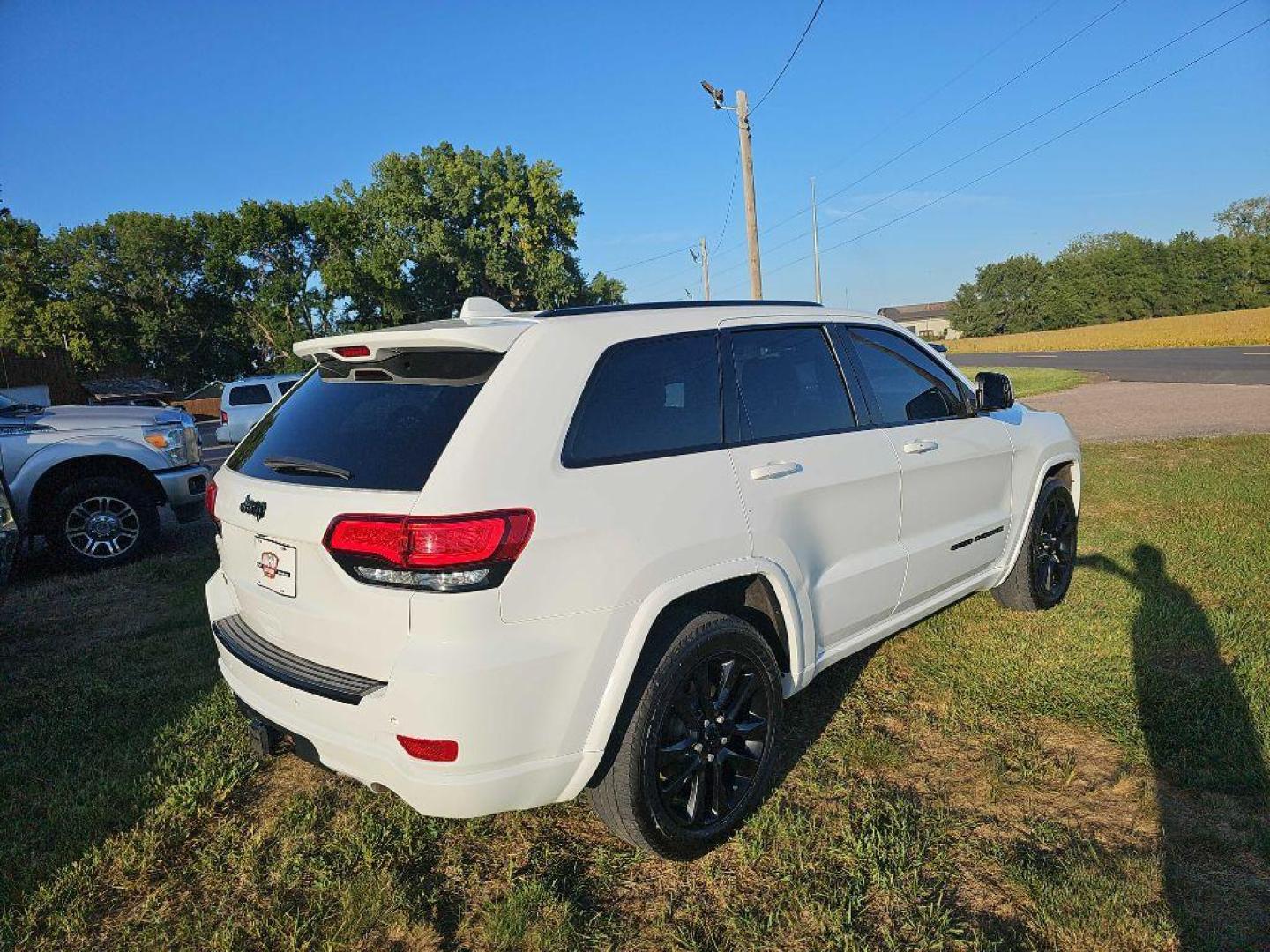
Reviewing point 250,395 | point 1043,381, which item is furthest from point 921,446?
point 1043,381

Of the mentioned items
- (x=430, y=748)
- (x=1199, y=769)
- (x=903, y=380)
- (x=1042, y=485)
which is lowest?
(x=1199, y=769)

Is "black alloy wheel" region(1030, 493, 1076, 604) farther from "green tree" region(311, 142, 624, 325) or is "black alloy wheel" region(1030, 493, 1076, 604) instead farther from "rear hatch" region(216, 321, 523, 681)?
"green tree" region(311, 142, 624, 325)

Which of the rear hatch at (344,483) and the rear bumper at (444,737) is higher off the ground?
the rear hatch at (344,483)

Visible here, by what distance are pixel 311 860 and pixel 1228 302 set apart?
89501 millimetres

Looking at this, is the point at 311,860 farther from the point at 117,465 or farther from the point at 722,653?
the point at 117,465

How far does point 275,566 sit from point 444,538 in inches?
28.3

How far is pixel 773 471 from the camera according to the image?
103 inches

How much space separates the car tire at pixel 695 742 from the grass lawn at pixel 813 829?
0.14 metres

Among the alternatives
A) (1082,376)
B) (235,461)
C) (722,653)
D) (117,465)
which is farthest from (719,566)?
(1082,376)

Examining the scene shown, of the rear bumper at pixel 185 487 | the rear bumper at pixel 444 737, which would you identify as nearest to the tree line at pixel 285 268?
the rear bumper at pixel 185 487

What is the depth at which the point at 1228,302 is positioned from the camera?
7012 cm

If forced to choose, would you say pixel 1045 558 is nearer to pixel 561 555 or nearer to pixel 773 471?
pixel 773 471

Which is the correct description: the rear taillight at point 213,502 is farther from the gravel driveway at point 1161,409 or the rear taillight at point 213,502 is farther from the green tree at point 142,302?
the green tree at point 142,302

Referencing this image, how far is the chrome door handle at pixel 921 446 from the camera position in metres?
3.27
